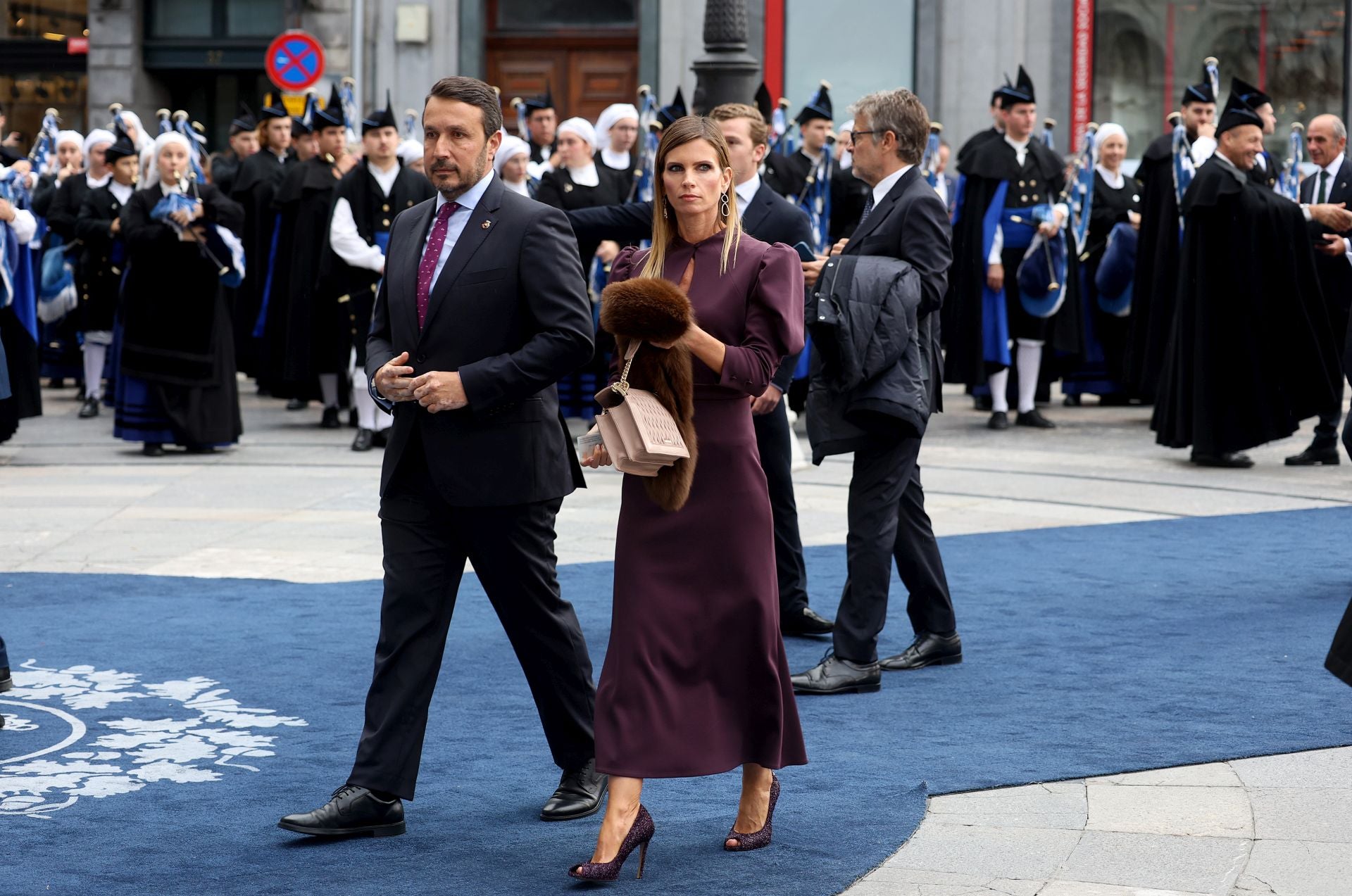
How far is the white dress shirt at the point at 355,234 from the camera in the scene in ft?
42.7

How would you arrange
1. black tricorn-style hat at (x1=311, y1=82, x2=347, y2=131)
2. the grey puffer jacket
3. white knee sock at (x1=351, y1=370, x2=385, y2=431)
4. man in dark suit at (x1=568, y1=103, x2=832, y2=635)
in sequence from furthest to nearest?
black tricorn-style hat at (x1=311, y1=82, x2=347, y2=131), white knee sock at (x1=351, y1=370, x2=385, y2=431), man in dark suit at (x1=568, y1=103, x2=832, y2=635), the grey puffer jacket

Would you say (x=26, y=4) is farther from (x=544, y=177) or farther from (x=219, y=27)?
(x=544, y=177)

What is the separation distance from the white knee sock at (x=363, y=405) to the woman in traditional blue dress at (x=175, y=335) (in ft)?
2.62

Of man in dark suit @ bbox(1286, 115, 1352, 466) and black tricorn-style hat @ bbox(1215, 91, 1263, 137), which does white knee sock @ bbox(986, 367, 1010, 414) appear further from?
black tricorn-style hat @ bbox(1215, 91, 1263, 137)

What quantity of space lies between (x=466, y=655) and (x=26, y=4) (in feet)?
73.4

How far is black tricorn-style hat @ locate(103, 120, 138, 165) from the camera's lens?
14484 mm

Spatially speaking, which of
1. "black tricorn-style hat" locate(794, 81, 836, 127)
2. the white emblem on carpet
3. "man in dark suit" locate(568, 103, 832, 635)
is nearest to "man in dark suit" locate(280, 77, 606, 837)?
the white emblem on carpet

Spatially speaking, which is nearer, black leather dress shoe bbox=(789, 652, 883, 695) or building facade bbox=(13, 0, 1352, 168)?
black leather dress shoe bbox=(789, 652, 883, 695)

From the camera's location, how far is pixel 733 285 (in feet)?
16.2

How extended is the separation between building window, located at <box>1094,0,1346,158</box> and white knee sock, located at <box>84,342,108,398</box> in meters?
13.0

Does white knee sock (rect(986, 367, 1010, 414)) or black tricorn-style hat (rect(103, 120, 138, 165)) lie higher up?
black tricorn-style hat (rect(103, 120, 138, 165))

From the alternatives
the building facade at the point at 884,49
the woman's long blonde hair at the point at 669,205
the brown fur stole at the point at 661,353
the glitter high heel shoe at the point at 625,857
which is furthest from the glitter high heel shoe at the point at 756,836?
the building facade at the point at 884,49

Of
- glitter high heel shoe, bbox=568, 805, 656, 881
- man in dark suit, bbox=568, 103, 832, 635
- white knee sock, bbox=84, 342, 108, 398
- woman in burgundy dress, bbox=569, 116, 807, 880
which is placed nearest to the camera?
glitter high heel shoe, bbox=568, 805, 656, 881

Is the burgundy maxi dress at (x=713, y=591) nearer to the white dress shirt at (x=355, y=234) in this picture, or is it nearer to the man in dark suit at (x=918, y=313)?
the man in dark suit at (x=918, y=313)
